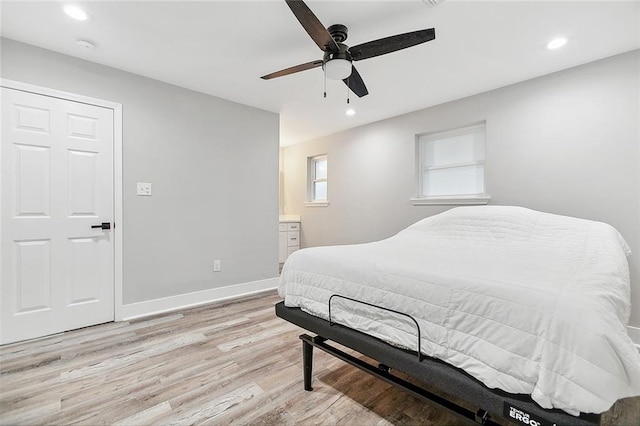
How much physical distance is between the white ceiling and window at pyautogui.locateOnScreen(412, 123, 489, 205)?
0.56 m

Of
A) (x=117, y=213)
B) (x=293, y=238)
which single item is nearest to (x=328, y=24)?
(x=117, y=213)

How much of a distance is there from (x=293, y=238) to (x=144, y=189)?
2.87 meters

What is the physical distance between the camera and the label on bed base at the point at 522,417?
2.99 ft

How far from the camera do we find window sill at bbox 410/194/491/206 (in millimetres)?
3221

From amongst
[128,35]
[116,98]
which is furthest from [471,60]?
[116,98]

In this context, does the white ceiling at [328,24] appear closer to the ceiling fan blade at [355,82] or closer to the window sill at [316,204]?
the ceiling fan blade at [355,82]

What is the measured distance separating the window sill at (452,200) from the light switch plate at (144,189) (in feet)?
10.1

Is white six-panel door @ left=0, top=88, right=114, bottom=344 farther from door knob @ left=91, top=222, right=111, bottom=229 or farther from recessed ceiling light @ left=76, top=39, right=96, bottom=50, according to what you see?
recessed ceiling light @ left=76, top=39, right=96, bottom=50

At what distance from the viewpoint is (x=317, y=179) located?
5.35 metres

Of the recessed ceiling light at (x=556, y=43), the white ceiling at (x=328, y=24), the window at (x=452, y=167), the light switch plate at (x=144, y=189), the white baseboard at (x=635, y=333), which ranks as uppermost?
the white ceiling at (x=328, y=24)

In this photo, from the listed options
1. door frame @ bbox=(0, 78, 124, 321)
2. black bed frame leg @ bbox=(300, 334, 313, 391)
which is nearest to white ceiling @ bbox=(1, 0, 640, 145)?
door frame @ bbox=(0, 78, 124, 321)

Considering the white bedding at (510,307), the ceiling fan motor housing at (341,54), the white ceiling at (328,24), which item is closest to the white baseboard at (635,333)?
the white bedding at (510,307)

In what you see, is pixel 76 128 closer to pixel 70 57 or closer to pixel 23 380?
pixel 70 57

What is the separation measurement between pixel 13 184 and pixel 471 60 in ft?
12.8
